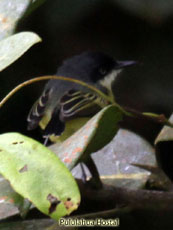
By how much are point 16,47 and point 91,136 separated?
0.21 metres

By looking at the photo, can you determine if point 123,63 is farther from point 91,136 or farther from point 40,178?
point 40,178

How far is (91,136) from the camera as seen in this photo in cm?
101

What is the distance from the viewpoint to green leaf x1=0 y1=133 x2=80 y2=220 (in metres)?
0.86

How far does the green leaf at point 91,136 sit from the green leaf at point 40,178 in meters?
0.10

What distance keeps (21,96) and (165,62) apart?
60cm

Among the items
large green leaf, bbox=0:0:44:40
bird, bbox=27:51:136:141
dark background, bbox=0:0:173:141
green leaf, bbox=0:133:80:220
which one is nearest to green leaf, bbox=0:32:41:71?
green leaf, bbox=0:133:80:220

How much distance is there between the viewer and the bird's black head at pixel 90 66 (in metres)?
2.22

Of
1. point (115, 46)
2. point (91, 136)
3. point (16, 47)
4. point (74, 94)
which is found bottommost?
point (115, 46)

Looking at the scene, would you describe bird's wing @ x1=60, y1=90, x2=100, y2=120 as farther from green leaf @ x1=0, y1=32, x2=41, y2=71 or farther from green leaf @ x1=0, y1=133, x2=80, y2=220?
green leaf @ x1=0, y1=133, x2=80, y2=220

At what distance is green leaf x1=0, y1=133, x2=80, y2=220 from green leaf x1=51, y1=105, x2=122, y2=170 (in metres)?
0.10

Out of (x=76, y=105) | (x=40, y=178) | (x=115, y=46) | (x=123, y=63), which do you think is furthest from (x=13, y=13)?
(x=115, y=46)

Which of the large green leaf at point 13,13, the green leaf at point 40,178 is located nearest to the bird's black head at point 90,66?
the large green leaf at point 13,13

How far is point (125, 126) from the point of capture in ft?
6.85

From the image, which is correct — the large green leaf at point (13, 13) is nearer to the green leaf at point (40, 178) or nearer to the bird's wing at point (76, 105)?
the bird's wing at point (76, 105)
